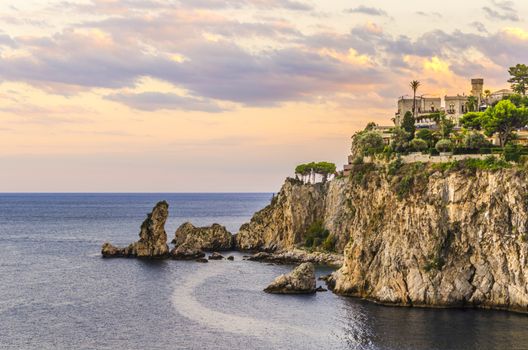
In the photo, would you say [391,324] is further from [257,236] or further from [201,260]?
[257,236]

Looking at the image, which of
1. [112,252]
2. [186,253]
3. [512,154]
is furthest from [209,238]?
[512,154]

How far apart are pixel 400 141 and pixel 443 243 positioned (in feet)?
82.6

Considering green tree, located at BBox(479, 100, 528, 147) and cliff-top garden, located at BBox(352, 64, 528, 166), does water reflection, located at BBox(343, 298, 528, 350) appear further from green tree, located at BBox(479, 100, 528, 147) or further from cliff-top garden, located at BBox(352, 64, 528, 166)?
green tree, located at BBox(479, 100, 528, 147)

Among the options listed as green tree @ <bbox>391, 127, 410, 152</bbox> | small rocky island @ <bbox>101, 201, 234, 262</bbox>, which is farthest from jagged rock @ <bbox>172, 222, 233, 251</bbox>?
green tree @ <bbox>391, 127, 410, 152</bbox>

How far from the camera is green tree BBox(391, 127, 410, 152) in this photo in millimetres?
114688

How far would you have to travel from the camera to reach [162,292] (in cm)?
10931

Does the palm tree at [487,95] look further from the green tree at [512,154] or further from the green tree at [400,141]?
the green tree at [512,154]

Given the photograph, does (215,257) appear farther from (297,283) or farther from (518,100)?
(518,100)

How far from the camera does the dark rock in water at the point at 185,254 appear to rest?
151m

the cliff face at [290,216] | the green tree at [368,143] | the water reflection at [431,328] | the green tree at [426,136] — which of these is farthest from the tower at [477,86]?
the water reflection at [431,328]

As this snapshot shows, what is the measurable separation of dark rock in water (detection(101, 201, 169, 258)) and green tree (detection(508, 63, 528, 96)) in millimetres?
82470

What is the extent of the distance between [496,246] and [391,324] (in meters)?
18.6

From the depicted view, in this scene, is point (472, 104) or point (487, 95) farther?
point (487, 95)

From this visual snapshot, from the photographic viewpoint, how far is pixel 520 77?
157 m
